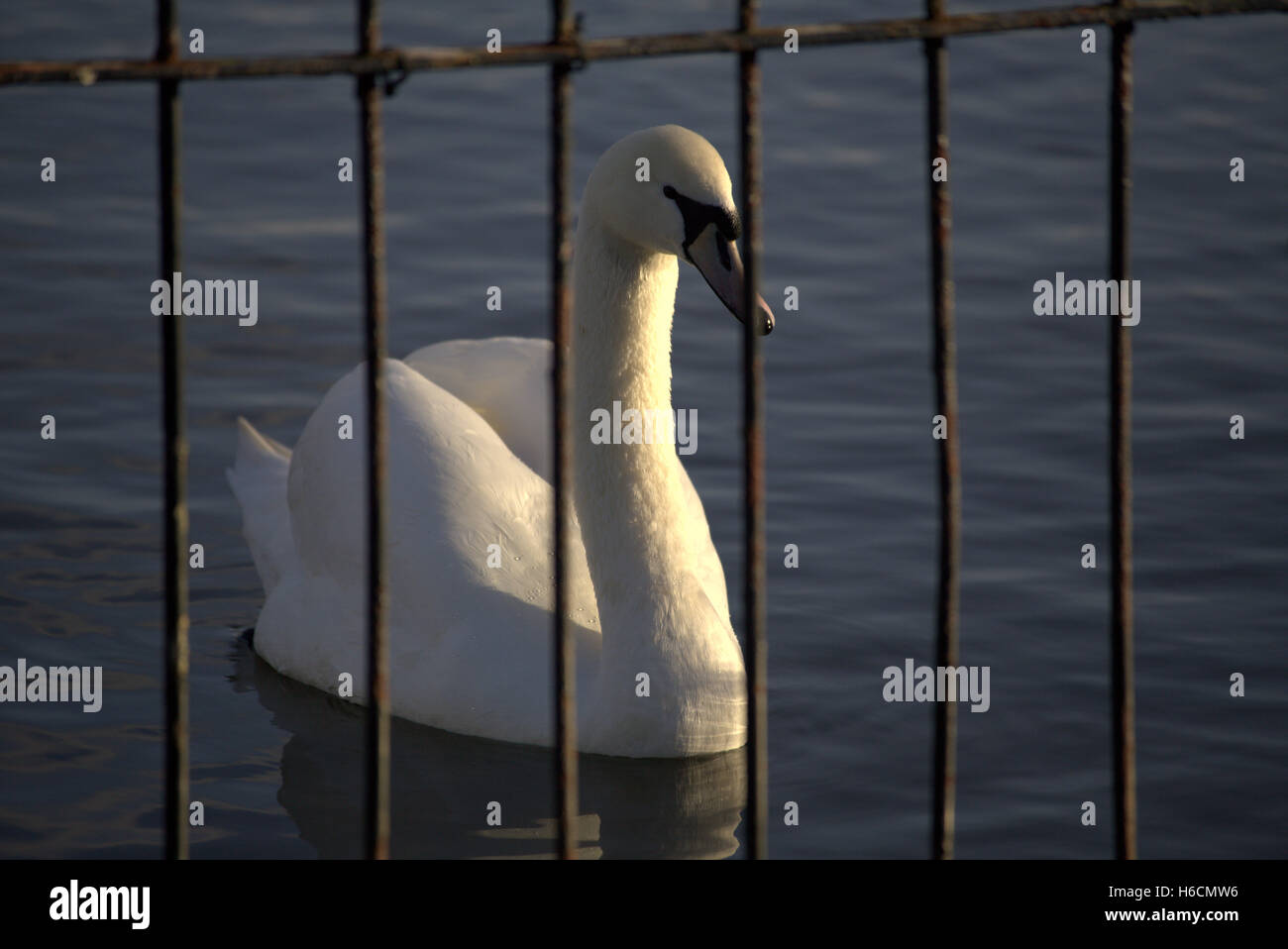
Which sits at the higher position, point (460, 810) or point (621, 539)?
point (621, 539)

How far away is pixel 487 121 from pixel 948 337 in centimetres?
965

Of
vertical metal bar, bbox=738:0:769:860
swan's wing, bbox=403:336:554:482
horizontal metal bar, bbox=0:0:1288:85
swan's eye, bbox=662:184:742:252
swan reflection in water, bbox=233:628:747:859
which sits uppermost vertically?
swan's eye, bbox=662:184:742:252

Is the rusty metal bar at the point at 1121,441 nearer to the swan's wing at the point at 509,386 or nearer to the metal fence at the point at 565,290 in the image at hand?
the metal fence at the point at 565,290

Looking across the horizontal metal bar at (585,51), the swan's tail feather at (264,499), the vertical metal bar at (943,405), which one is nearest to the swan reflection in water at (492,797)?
the swan's tail feather at (264,499)

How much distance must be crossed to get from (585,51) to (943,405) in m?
0.85

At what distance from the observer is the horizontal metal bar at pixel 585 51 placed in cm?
279

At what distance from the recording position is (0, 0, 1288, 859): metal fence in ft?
9.63

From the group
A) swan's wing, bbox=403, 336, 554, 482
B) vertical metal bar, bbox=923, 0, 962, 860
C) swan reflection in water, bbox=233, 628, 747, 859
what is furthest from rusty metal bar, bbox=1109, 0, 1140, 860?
swan's wing, bbox=403, 336, 554, 482

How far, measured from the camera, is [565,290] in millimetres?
3070

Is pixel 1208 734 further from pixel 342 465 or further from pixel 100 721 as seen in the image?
pixel 100 721

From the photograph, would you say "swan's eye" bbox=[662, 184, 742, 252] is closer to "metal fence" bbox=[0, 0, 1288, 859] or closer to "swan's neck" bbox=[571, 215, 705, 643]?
"swan's neck" bbox=[571, 215, 705, 643]

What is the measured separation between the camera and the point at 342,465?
674 centimetres

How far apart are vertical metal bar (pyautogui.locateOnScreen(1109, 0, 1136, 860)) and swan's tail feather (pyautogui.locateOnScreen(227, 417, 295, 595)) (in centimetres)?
437
